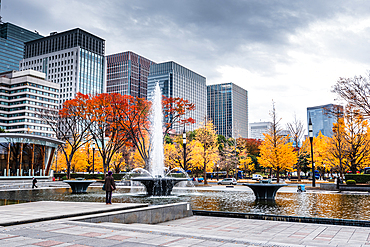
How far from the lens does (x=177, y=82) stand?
515ft

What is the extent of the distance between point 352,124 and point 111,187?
1331 inches

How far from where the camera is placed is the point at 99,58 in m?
149

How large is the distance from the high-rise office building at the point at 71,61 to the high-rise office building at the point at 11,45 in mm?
24798

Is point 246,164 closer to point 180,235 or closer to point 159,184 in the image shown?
point 159,184

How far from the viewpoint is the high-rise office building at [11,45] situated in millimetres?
171750

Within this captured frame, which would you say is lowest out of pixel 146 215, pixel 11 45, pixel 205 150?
pixel 146 215

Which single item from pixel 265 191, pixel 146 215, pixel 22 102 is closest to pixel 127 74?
pixel 22 102

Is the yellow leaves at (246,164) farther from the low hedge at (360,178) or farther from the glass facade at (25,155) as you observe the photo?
the glass facade at (25,155)

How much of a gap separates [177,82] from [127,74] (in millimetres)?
27715

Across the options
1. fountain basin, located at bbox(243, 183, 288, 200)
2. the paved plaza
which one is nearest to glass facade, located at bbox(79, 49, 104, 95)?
fountain basin, located at bbox(243, 183, 288, 200)

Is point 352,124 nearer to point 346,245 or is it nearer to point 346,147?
point 346,147

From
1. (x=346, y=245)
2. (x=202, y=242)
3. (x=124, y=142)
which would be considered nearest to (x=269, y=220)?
(x=346, y=245)

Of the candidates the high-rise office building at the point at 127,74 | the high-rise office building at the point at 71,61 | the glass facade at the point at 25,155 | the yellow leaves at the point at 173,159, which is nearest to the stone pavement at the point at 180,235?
the yellow leaves at the point at 173,159

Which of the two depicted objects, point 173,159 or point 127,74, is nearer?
point 173,159
